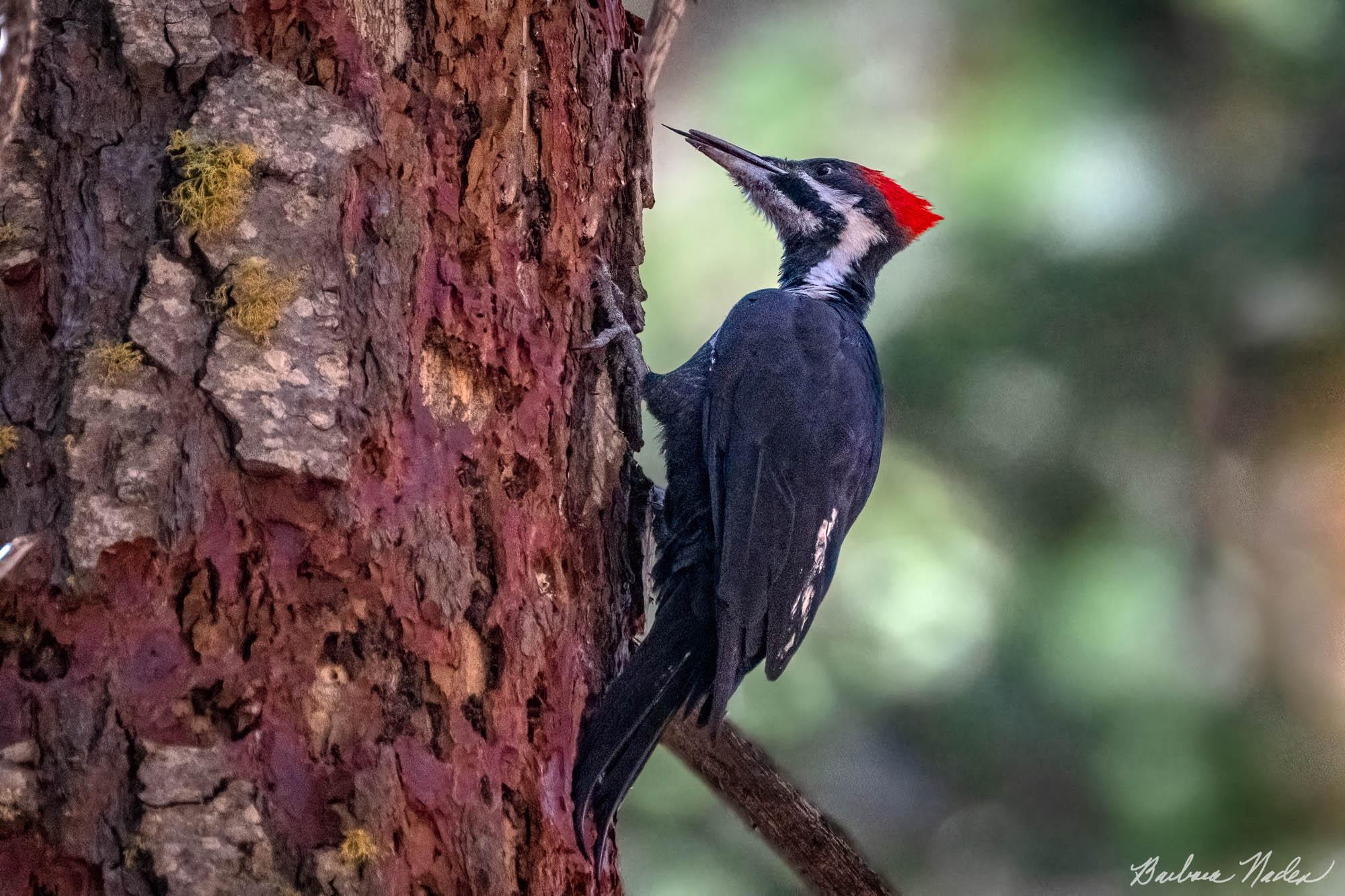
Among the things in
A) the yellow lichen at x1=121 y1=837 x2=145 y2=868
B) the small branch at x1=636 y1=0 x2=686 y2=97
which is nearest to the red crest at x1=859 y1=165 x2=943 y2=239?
the small branch at x1=636 y1=0 x2=686 y2=97

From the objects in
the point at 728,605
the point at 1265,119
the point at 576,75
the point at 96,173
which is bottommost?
the point at 96,173

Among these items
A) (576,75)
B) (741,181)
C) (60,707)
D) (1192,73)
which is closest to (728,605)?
(576,75)

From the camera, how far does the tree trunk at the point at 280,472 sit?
60.5 inches

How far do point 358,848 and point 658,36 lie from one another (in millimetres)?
1707

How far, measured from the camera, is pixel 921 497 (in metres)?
3.75

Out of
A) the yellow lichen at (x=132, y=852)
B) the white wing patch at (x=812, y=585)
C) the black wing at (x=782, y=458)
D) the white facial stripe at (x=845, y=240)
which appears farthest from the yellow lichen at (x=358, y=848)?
the white facial stripe at (x=845, y=240)

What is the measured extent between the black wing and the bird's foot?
507 millimetres

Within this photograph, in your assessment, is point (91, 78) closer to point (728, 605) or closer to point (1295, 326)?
point (728, 605)

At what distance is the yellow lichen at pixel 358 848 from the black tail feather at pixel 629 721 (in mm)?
419

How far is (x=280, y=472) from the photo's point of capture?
164 cm

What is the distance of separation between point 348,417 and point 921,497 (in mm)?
2346

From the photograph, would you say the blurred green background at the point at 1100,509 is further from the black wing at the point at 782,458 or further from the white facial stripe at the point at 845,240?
the black wing at the point at 782,458
